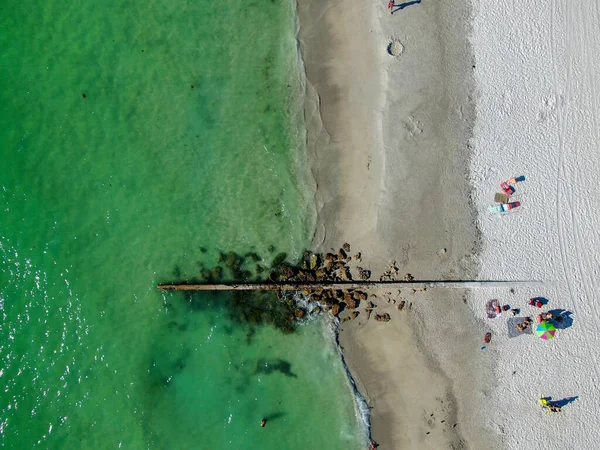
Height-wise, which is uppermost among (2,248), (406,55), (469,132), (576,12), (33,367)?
(576,12)

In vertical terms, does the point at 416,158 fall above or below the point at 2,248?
above

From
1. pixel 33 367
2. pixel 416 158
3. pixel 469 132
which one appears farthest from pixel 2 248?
pixel 469 132

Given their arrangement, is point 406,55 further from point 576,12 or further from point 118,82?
point 118,82

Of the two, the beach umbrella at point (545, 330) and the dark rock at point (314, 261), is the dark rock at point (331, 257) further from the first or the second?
the beach umbrella at point (545, 330)

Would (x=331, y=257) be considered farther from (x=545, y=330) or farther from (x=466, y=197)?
(x=545, y=330)

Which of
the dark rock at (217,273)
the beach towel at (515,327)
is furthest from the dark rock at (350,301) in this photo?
the beach towel at (515,327)

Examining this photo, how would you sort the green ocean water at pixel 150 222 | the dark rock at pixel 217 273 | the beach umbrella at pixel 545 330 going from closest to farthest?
the beach umbrella at pixel 545 330, the green ocean water at pixel 150 222, the dark rock at pixel 217 273
